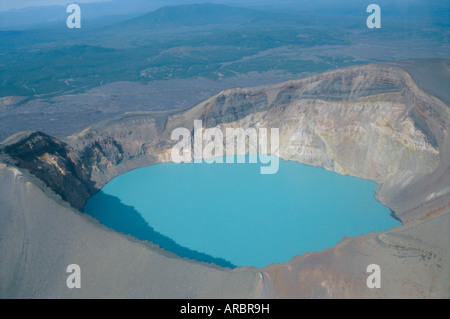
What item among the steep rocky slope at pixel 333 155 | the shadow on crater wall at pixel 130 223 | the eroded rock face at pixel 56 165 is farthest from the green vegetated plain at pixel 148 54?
the shadow on crater wall at pixel 130 223

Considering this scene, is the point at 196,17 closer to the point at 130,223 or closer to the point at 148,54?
the point at 148,54

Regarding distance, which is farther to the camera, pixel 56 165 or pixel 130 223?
pixel 56 165

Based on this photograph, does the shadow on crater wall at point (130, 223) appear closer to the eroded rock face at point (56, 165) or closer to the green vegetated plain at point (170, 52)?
the eroded rock face at point (56, 165)

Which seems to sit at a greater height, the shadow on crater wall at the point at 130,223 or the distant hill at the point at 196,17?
the distant hill at the point at 196,17

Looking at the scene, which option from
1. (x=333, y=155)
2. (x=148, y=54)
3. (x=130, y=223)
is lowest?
(x=130, y=223)

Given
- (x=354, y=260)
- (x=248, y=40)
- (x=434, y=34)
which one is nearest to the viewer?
(x=354, y=260)

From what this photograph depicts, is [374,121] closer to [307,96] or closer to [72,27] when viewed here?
[307,96]

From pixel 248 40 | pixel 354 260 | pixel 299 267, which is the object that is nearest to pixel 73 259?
pixel 299 267

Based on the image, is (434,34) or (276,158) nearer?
(276,158)

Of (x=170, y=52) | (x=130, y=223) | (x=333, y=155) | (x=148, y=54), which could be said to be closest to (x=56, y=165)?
(x=130, y=223)
